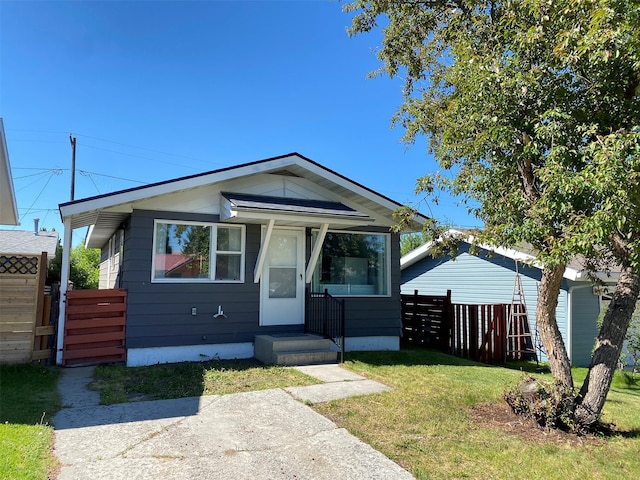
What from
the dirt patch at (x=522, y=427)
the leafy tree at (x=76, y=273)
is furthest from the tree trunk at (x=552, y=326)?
the leafy tree at (x=76, y=273)

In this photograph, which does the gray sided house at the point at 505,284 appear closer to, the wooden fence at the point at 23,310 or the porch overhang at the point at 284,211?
the porch overhang at the point at 284,211

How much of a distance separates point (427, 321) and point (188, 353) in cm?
636

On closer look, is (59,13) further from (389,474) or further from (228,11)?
(389,474)

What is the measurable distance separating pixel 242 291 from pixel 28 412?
4119 millimetres

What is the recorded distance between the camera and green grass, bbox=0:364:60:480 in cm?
313

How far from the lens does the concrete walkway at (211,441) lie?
10.8ft

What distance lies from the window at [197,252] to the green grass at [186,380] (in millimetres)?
1626

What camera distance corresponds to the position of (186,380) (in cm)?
619

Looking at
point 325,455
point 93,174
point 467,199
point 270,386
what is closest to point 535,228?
point 467,199

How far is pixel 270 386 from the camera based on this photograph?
5941 millimetres

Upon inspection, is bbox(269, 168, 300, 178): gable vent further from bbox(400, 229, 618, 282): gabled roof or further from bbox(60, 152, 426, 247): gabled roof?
bbox(400, 229, 618, 282): gabled roof

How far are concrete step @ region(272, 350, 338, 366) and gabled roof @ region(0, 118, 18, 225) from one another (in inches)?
196

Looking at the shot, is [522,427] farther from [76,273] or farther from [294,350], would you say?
[76,273]

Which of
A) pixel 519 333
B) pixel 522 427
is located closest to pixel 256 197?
pixel 522 427
